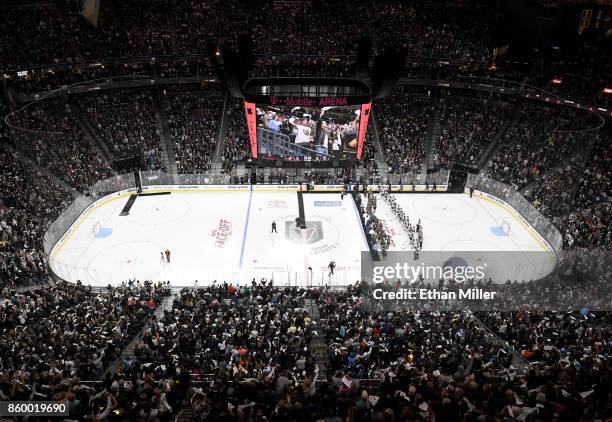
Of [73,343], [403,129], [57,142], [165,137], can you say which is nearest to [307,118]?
[403,129]

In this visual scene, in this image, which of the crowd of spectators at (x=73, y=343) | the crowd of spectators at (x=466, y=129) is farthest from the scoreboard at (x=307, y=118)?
the crowd of spectators at (x=73, y=343)

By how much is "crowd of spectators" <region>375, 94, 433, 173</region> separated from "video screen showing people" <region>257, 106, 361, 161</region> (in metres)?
4.13

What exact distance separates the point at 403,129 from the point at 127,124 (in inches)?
860

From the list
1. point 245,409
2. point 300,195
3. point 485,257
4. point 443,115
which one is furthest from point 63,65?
point 245,409

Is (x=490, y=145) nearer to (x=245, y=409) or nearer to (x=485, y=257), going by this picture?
(x=485, y=257)

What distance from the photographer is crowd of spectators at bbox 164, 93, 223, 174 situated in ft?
116

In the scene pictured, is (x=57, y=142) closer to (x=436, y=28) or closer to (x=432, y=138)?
(x=432, y=138)

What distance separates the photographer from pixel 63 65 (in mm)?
35344

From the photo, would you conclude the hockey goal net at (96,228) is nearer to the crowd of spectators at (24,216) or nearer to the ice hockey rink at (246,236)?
the ice hockey rink at (246,236)

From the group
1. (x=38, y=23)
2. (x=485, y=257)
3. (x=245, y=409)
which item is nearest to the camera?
(x=245, y=409)

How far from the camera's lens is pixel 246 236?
90.0 feet

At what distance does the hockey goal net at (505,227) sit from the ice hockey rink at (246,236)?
26 cm

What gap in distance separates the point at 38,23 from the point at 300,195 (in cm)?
2471

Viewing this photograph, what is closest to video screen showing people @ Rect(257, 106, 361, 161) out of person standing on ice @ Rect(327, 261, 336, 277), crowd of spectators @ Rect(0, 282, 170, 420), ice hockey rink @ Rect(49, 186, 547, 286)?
ice hockey rink @ Rect(49, 186, 547, 286)
